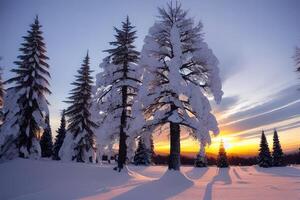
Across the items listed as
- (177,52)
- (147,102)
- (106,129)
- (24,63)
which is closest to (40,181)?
(106,129)

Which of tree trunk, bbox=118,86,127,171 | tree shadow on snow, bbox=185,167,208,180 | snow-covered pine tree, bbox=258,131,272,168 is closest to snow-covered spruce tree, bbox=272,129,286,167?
snow-covered pine tree, bbox=258,131,272,168

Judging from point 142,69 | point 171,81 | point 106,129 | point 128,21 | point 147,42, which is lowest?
point 106,129

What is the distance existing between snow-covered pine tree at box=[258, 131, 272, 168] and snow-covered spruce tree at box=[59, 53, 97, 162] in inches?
1730

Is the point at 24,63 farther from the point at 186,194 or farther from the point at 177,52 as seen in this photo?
the point at 186,194

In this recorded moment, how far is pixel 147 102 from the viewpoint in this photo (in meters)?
19.6

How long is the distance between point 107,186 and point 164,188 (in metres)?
4.12

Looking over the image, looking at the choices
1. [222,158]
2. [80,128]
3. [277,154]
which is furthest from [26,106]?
[277,154]

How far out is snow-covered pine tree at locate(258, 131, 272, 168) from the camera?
66.8 m

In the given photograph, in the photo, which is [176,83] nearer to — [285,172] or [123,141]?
[123,141]

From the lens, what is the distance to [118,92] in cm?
2678

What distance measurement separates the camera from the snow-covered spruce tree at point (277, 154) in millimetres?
66750

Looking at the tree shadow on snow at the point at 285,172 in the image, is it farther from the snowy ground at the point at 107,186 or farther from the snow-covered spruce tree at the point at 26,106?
the snow-covered spruce tree at the point at 26,106

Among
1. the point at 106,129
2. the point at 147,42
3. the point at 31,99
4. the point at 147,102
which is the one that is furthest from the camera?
the point at 31,99

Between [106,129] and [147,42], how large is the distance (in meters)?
8.68
